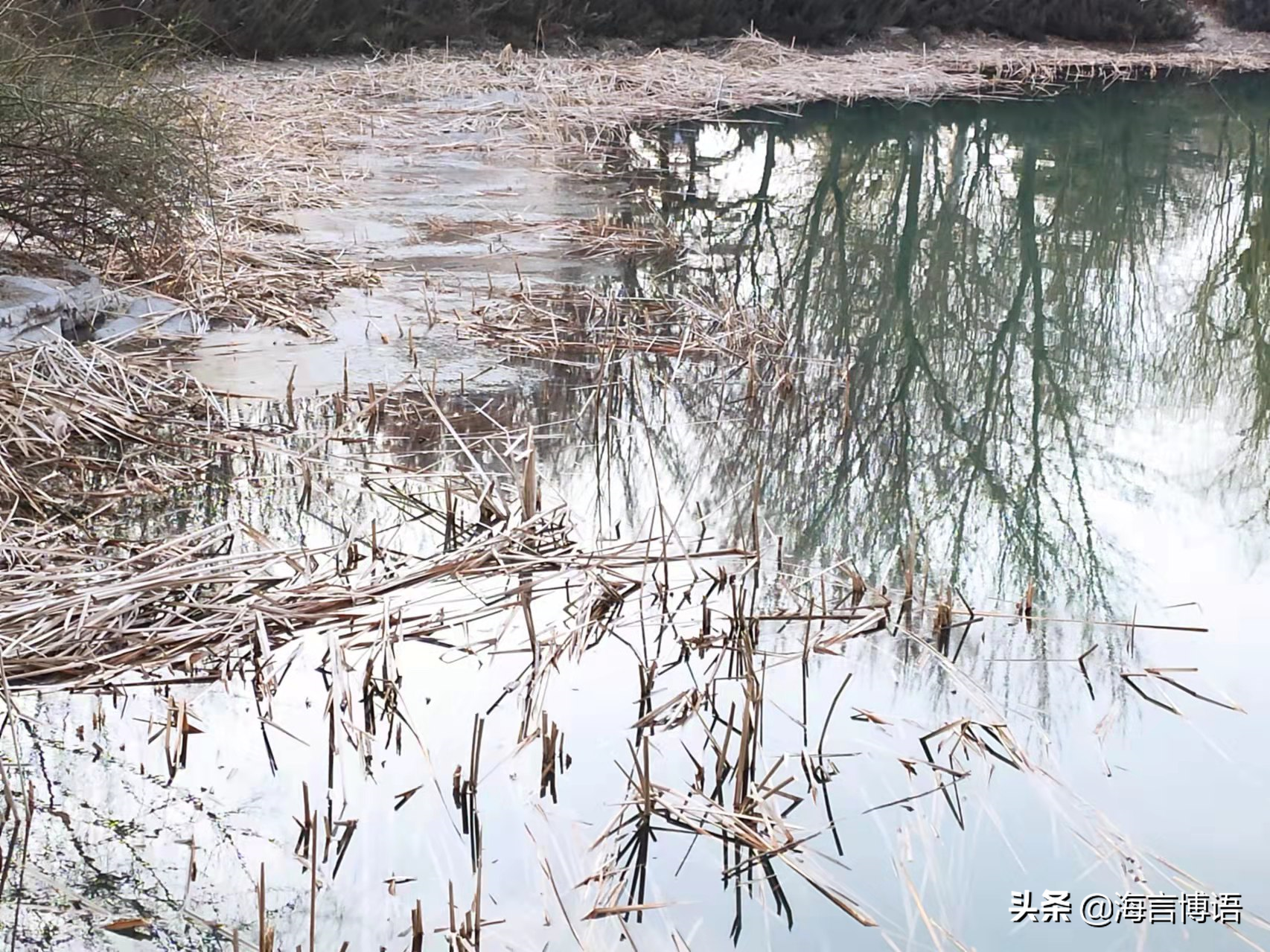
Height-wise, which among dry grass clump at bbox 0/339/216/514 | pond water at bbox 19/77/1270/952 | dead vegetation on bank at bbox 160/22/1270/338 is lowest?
pond water at bbox 19/77/1270/952

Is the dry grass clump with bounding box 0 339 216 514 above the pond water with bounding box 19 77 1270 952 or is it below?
above

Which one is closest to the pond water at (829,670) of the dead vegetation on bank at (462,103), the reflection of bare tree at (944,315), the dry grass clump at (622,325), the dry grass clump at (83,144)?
the reflection of bare tree at (944,315)

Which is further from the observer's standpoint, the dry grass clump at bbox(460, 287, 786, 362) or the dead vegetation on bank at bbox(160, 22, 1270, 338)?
the dead vegetation on bank at bbox(160, 22, 1270, 338)

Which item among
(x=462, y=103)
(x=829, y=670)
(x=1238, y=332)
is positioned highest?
(x=462, y=103)

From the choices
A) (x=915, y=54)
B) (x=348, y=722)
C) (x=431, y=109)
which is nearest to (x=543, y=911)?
(x=348, y=722)

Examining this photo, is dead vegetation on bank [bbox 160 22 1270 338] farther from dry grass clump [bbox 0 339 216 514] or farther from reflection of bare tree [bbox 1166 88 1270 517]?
reflection of bare tree [bbox 1166 88 1270 517]

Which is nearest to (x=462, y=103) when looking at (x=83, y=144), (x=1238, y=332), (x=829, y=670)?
(x=1238, y=332)

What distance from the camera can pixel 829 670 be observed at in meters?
3.04

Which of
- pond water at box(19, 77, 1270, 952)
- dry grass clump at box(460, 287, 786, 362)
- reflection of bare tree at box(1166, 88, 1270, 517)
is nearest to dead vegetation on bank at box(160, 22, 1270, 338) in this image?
dry grass clump at box(460, 287, 786, 362)

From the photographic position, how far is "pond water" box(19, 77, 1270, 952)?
91.4 inches

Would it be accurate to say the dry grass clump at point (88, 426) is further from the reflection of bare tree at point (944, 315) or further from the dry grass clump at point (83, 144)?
the reflection of bare tree at point (944, 315)

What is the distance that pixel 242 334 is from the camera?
504cm

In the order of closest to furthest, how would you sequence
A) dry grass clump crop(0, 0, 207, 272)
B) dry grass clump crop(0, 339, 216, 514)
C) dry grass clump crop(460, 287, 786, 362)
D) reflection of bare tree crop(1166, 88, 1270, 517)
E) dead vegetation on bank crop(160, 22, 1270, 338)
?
1. dry grass clump crop(0, 339, 216, 514)
2. dry grass clump crop(0, 0, 207, 272)
3. reflection of bare tree crop(1166, 88, 1270, 517)
4. dry grass clump crop(460, 287, 786, 362)
5. dead vegetation on bank crop(160, 22, 1270, 338)

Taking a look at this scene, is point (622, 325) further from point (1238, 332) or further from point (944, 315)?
point (1238, 332)
